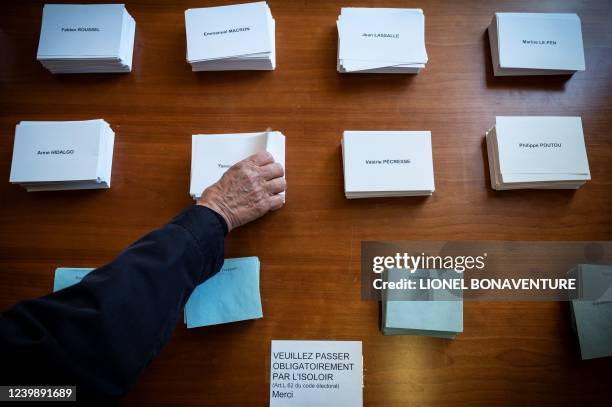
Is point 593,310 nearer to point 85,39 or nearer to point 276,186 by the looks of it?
point 276,186

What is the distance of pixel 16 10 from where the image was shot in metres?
1.03

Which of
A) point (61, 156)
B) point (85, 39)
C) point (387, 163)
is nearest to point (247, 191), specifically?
point (387, 163)

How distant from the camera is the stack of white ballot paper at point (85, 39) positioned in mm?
945

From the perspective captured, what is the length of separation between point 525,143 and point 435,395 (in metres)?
0.56

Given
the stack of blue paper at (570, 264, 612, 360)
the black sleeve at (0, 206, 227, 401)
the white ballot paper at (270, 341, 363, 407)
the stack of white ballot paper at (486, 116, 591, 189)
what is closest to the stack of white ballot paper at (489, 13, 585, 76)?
the stack of white ballot paper at (486, 116, 591, 189)

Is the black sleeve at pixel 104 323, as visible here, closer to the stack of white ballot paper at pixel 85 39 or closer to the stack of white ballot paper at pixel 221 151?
the stack of white ballot paper at pixel 221 151

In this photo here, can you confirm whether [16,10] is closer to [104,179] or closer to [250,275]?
[104,179]

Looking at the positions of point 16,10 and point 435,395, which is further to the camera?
point 16,10

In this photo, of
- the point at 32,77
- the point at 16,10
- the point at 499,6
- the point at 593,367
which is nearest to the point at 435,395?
the point at 593,367

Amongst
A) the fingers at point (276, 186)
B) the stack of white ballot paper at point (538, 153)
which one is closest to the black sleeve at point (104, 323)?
the fingers at point (276, 186)

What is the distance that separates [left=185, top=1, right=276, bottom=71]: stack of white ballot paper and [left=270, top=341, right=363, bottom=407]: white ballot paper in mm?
633

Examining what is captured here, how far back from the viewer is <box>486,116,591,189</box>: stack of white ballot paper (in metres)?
0.87

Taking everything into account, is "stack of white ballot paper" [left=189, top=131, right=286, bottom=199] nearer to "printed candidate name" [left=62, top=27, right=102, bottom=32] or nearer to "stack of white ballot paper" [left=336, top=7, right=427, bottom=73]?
"stack of white ballot paper" [left=336, top=7, right=427, bottom=73]

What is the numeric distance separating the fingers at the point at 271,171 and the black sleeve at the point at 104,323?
0.22m
